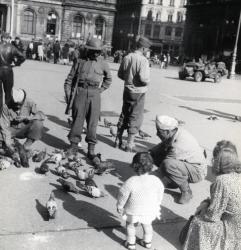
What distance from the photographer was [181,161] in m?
5.91

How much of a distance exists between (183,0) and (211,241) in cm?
8517

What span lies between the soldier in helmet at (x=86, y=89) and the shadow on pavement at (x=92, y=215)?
1729mm

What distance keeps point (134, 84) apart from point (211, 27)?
48.3m

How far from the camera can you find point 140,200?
4484 millimetres

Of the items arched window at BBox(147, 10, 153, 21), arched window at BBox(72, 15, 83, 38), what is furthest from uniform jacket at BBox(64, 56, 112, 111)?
arched window at BBox(147, 10, 153, 21)

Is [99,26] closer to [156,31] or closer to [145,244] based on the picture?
[156,31]

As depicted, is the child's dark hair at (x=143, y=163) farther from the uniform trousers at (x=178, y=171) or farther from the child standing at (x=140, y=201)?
the uniform trousers at (x=178, y=171)

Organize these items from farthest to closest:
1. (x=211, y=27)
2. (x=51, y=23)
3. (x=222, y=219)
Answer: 1. (x=51, y=23)
2. (x=211, y=27)
3. (x=222, y=219)

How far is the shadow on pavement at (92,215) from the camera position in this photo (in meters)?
4.97

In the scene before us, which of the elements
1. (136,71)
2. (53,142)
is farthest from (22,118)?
(136,71)

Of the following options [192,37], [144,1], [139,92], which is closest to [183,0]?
[144,1]

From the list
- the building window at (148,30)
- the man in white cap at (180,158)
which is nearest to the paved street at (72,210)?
the man in white cap at (180,158)

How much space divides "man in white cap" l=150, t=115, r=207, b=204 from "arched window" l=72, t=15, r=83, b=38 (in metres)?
52.3

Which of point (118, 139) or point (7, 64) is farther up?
point (7, 64)
